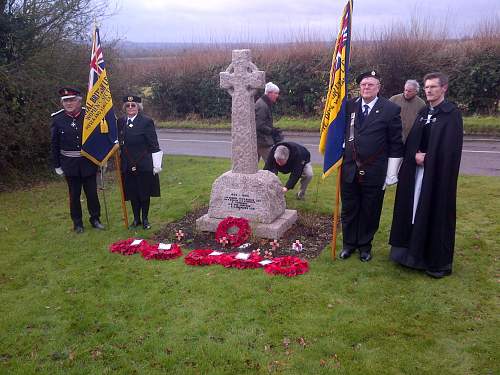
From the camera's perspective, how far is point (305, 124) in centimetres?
2072

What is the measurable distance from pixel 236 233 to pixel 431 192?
8.86 feet

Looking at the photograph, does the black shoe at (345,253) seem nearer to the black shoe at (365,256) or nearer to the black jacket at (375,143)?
the black shoe at (365,256)

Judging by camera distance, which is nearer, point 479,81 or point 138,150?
point 138,150

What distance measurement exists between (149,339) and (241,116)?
3578 millimetres

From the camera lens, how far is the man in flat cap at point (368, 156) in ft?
18.7

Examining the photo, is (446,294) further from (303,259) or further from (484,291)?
(303,259)

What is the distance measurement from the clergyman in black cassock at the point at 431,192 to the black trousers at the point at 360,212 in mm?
266

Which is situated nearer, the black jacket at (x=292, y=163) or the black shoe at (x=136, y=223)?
the black shoe at (x=136, y=223)

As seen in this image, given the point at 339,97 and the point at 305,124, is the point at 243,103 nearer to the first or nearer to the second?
the point at 339,97

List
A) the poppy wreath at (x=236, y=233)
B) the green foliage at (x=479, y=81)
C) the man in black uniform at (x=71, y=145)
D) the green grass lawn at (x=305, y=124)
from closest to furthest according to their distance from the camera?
1. the poppy wreath at (x=236, y=233)
2. the man in black uniform at (x=71, y=145)
3. the green grass lawn at (x=305, y=124)
4. the green foliage at (x=479, y=81)

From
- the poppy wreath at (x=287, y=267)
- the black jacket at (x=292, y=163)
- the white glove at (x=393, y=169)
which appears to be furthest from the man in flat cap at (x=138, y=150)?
the white glove at (x=393, y=169)

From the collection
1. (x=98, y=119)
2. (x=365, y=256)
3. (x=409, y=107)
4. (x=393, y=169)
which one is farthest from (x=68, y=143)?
(x=409, y=107)

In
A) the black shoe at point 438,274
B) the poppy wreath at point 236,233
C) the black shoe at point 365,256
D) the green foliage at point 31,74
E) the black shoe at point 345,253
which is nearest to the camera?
the black shoe at point 438,274

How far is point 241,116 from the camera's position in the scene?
23.1 ft
